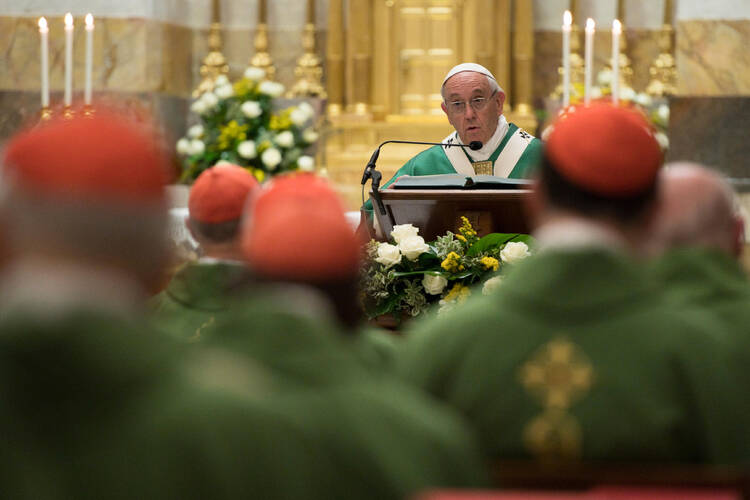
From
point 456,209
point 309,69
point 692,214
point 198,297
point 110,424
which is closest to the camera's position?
point 110,424

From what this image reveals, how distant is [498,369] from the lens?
224 cm

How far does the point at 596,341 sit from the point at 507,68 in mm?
7738

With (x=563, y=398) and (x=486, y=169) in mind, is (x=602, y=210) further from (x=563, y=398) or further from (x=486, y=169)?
(x=486, y=169)

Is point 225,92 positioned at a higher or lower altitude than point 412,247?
higher

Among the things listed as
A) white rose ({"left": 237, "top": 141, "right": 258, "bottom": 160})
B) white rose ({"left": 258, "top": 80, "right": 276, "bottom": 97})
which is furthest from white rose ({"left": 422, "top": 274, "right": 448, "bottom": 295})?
white rose ({"left": 258, "top": 80, "right": 276, "bottom": 97})

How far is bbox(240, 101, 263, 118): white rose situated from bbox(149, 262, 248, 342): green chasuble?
6.25 meters

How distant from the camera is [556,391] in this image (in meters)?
2.22

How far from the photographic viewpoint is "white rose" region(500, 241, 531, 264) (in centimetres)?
455

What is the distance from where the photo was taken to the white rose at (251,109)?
941cm

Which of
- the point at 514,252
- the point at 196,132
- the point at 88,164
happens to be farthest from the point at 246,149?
the point at 88,164

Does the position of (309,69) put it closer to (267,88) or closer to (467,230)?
(267,88)

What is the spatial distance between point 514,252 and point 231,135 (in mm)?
5186

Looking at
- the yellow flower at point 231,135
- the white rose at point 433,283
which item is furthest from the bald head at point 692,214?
the yellow flower at point 231,135

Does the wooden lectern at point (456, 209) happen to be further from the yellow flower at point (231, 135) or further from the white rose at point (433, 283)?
the yellow flower at point (231, 135)
